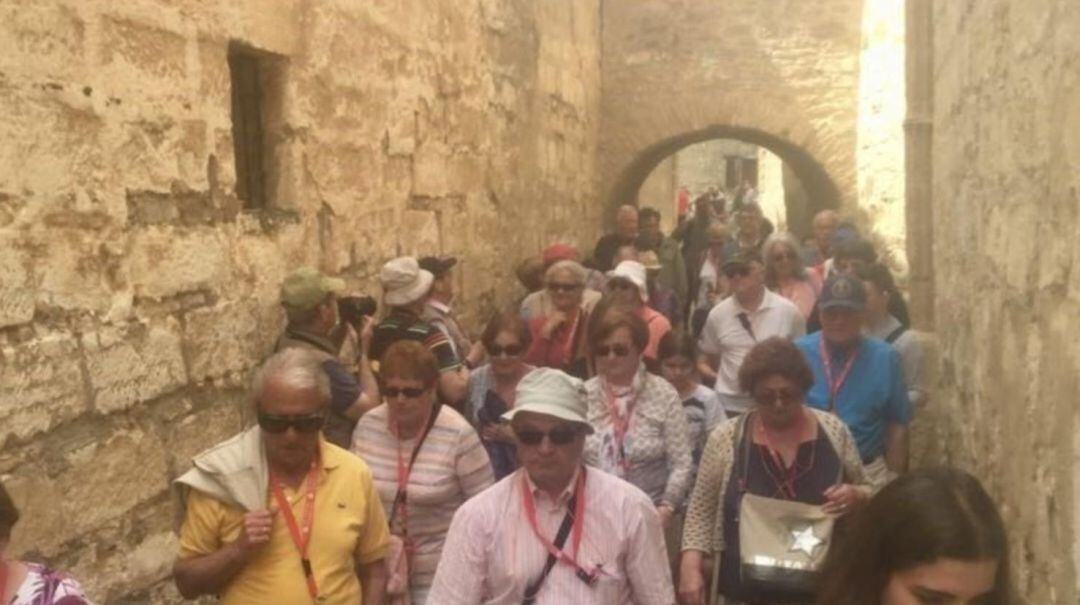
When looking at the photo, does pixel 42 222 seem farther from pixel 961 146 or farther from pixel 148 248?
pixel 961 146

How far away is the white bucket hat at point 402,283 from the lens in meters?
5.34

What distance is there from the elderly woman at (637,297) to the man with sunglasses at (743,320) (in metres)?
0.24

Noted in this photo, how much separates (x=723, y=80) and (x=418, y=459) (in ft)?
34.5

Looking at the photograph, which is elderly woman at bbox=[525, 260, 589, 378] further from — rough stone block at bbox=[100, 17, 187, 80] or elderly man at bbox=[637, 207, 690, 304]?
elderly man at bbox=[637, 207, 690, 304]

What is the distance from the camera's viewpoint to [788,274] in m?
7.00

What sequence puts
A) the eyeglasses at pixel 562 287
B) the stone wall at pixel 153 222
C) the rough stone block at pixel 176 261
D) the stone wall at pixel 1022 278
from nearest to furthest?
the stone wall at pixel 1022 278 → the stone wall at pixel 153 222 → the rough stone block at pixel 176 261 → the eyeglasses at pixel 562 287

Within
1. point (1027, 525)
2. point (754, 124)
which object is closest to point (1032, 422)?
point (1027, 525)

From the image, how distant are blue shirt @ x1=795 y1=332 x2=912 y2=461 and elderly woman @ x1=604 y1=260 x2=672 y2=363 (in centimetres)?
75

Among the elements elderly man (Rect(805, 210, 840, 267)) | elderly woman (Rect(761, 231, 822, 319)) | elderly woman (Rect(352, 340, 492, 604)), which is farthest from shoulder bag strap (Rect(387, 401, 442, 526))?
elderly man (Rect(805, 210, 840, 267))

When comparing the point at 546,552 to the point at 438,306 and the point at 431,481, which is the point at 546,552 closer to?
the point at 431,481

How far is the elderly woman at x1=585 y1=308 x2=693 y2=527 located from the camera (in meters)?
4.24

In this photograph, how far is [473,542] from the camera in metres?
3.01

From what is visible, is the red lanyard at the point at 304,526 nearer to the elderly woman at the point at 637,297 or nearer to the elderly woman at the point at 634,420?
the elderly woman at the point at 634,420

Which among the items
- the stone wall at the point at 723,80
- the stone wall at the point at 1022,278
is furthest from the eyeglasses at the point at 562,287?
the stone wall at the point at 723,80
